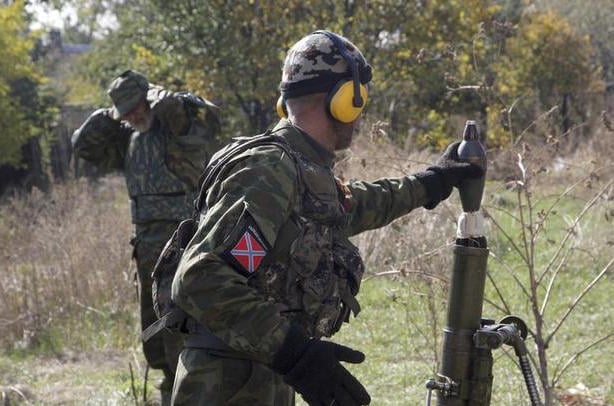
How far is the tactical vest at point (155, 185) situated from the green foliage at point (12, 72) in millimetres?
16011

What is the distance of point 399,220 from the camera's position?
6324 millimetres

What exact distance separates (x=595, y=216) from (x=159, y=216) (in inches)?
232

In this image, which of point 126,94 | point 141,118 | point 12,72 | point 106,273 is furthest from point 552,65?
point 126,94

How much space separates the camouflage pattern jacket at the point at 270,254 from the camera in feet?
A: 8.85

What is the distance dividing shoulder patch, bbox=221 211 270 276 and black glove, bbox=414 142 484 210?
0.99 meters

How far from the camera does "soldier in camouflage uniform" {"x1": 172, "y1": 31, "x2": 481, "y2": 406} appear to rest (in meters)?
2.70

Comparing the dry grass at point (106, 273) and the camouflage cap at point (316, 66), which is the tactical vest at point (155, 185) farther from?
the camouflage cap at point (316, 66)

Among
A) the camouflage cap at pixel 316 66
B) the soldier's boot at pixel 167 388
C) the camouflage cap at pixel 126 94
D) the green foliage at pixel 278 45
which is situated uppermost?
the green foliage at pixel 278 45

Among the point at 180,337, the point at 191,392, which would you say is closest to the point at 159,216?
the point at 180,337

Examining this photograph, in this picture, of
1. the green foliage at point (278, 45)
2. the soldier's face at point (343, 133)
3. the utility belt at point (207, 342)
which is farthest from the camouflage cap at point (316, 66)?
the green foliage at point (278, 45)

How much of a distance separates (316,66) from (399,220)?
337cm

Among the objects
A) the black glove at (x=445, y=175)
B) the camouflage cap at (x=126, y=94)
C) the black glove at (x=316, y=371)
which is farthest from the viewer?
the camouflage cap at (x=126, y=94)

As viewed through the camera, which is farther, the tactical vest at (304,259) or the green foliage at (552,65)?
the green foliage at (552,65)

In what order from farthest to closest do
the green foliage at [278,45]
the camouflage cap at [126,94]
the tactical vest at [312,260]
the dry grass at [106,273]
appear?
the green foliage at [278,45]
the dry grass at [106,273]
the camouflage cap at [126,94]
the tactical vest at [312,260]
